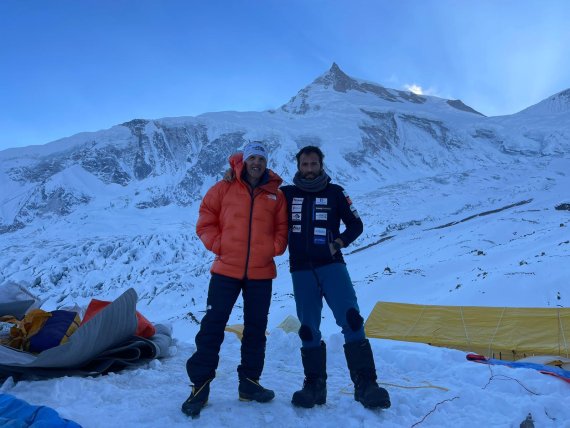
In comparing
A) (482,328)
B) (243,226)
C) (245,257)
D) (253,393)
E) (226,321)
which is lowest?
(482,328)

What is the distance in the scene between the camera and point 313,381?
3.23 metres

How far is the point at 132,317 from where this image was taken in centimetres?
402

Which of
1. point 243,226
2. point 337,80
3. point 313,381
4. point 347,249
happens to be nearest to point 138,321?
point 243,226

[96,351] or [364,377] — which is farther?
[96,351]

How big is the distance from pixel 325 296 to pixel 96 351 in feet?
6.67

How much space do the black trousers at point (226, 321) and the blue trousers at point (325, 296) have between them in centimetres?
29

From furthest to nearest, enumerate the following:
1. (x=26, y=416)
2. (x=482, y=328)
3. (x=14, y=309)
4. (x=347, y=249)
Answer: (x=347, y=249) < (x=482, y=328) < (x=14, y=309) < (x=26, y=416)

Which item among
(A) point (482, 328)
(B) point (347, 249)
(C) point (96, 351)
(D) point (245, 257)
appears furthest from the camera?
(B) point (347, 249)

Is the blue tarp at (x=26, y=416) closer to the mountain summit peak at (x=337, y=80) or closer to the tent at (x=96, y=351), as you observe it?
the tent at (x=96, y=351)

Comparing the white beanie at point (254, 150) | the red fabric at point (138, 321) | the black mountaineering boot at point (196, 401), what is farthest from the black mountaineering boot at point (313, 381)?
the red fabric at point (138, 321)

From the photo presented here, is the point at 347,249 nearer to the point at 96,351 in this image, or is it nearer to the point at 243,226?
the point at 96,351

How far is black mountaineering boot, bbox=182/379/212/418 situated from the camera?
2.82 metres

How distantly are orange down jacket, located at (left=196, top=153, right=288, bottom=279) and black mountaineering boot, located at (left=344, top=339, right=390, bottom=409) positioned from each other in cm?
84

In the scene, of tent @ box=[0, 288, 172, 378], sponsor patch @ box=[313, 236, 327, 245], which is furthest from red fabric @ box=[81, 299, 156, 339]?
sponsor patch @ box=[313, 236, 327, 245]
